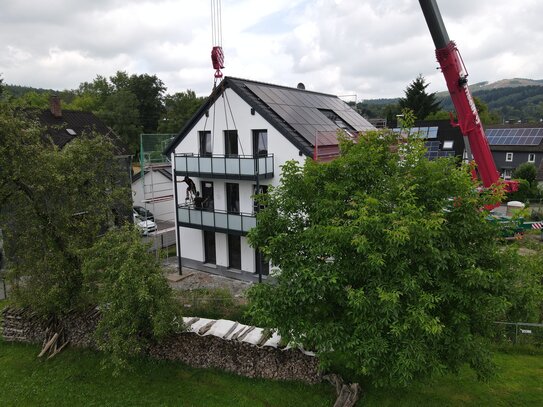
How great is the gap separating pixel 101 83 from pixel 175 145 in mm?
63978

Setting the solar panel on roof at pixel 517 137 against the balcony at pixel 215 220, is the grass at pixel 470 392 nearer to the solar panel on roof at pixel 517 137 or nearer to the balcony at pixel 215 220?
the balcony at pixel 215 220

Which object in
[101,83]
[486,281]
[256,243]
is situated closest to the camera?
[486,281]

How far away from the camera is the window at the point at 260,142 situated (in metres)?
19.9

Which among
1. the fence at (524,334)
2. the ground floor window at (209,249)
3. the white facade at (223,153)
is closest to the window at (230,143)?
the white facade at (223,153)

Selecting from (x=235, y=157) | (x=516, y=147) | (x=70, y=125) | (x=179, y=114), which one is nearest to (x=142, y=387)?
(x=235, y=157)

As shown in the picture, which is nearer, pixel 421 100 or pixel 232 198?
pixel 232 198

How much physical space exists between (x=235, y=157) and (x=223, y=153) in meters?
2.21

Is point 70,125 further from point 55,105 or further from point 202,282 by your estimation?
point 202,282

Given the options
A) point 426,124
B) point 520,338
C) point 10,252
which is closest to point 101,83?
point 426,124

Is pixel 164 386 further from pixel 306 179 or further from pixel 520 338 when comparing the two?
pixel 520 338

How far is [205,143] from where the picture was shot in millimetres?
21969

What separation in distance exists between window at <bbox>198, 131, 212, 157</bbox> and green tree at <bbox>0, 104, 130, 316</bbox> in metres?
7.83

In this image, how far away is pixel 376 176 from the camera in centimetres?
950

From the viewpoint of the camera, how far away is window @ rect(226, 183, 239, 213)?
69.9 feet
